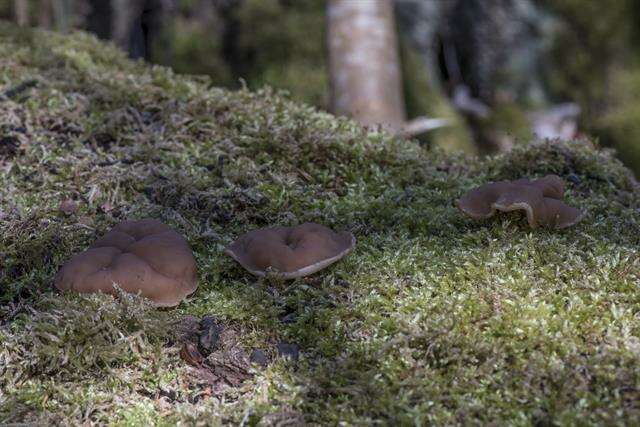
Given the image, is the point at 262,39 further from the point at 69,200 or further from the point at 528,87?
the point at 69,200

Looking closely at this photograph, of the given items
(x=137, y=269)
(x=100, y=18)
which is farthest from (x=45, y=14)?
(x=137, y=269)

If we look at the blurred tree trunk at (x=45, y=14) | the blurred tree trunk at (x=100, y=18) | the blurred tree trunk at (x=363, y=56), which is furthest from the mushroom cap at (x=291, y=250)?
the blurred tree trunk at (x=100, y=18)

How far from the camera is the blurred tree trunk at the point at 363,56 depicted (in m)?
5.51

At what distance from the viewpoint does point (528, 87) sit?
10398mm

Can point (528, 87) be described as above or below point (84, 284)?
below

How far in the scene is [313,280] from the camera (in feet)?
8.32

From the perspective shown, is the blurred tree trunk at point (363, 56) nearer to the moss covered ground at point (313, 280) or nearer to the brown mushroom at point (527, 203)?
the moss covered ground at point (313, 280)

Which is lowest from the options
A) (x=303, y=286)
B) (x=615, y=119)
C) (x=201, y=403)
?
(x=615, y=119)

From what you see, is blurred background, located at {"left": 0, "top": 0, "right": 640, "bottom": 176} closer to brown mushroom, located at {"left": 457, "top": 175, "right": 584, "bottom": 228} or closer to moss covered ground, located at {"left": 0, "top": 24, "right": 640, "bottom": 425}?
moss covered ground, located at {"left": 0, "top": 24, "right": 640, "bottom": 425}

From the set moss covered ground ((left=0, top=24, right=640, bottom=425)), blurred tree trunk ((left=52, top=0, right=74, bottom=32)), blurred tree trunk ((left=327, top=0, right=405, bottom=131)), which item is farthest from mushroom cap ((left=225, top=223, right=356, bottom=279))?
blurred tree trunk ((left=52, top=0, right=74, bottom=32))

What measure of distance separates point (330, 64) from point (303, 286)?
356 centimetres

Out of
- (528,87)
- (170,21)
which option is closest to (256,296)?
(170,21)

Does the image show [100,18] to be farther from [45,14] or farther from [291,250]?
[291,250]

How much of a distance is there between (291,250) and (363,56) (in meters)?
3.45
